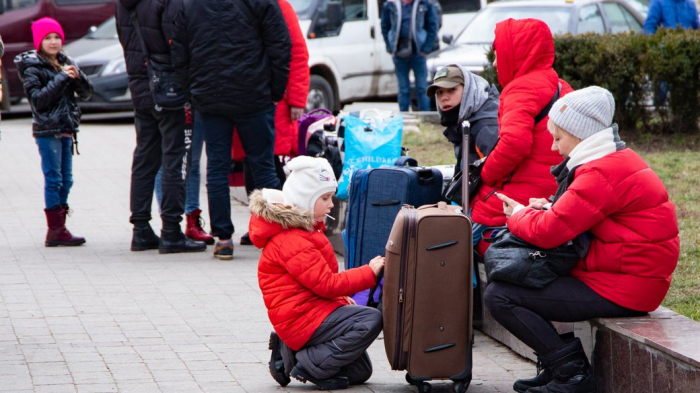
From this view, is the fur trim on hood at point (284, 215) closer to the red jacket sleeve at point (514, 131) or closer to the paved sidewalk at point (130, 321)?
the paved sidewalk at point (130, 321)

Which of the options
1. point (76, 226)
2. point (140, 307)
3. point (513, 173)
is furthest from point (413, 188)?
point (76, 226)

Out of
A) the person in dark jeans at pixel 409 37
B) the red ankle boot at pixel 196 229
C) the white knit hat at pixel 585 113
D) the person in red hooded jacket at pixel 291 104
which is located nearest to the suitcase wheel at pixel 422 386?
the white knit hat at pixel 585 113

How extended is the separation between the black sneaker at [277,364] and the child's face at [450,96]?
5.31 feet

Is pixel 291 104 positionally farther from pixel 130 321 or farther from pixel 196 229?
pixel 130 321

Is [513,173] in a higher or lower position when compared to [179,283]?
higher

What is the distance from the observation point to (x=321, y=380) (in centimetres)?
482

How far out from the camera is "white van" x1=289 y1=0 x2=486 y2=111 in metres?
14.1

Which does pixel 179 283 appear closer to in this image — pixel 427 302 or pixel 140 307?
pixel 140 307

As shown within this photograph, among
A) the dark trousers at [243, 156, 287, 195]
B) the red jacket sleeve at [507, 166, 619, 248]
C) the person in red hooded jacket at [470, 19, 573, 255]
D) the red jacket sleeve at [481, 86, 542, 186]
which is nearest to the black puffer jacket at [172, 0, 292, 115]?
the dark trousers at [243, 156, 287, 195]

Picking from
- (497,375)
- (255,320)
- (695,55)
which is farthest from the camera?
(695,55)

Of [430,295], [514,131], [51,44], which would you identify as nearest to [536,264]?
[430,295]

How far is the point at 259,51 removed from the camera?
277 inches

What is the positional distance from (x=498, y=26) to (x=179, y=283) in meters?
2.65

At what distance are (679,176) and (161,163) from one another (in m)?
4.12
